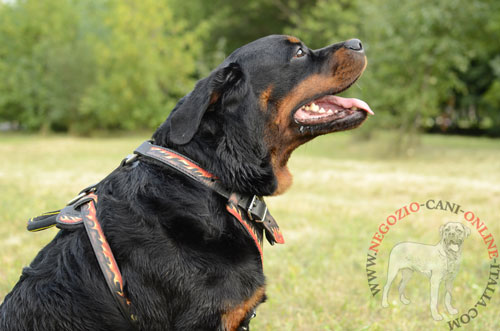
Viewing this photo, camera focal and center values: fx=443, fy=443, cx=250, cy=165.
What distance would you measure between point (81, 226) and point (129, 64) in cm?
3058

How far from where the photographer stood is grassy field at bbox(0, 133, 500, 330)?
12.3ft

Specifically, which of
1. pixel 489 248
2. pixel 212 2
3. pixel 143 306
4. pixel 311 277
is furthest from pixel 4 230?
pixel 212 2

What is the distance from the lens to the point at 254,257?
2326 millimetres

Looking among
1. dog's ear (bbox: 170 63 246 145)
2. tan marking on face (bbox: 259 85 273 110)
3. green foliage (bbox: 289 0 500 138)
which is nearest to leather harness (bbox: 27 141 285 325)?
dog's ear (bbox: 170 63 246 145)

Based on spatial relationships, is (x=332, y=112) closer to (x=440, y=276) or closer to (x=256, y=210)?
(x=256, y=210)

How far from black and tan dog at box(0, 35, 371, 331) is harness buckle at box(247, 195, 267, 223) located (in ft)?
0.19

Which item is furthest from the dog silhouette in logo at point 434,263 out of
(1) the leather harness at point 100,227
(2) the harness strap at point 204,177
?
(2) the harness strap at point 204,177

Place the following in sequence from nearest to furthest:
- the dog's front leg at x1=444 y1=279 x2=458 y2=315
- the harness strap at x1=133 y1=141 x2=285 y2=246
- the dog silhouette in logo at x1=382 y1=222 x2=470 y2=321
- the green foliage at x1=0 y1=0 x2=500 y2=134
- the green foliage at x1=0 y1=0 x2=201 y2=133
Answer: the harness strap at x1=133 y1=141 x2=285 y2=246 → the dog's front leg at x1=444 y1=279 x2=458 y2=315 → the dog silhouette in logo at x1=382 y1=222 x2=470 y2=321 → the green foliage at x1=0 y1=0 x2=500 y2=134 → the green foliage at x1=0 y1=0 x2=201 y2=133

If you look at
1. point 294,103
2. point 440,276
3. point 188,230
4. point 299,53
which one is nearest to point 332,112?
point 294,103

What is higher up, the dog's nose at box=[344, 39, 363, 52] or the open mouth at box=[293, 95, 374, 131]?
the dog's nose at box=[344, 39, 363, 52]

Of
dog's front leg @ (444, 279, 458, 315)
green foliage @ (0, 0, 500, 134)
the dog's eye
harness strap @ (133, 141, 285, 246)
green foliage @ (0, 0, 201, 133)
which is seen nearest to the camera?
harness strap @ (133, 141, 285, 246)

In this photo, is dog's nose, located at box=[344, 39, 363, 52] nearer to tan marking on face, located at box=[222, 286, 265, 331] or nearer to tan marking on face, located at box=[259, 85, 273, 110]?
tan marking on face, located at box=[259, 85, 273, 110]

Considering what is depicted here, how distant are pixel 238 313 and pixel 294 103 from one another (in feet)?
4.14

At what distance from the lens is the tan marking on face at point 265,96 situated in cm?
262
